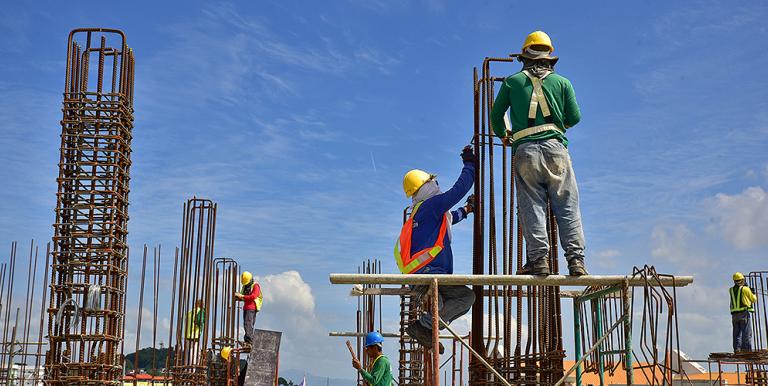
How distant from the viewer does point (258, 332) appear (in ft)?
42.3

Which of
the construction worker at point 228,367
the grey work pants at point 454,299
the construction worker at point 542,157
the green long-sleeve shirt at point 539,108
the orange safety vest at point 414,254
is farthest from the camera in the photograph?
the construction worker at point 228,367

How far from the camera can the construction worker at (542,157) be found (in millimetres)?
6641

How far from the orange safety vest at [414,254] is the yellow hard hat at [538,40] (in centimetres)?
183

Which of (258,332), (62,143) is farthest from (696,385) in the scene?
(62,143)

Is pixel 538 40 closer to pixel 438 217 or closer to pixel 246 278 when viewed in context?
pixel 438 217

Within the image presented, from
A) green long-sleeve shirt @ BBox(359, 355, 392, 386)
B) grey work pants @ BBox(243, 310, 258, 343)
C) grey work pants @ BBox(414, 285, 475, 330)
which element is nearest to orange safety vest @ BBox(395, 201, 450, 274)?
grey work pants @ BBox(414, 285, 475, 330)

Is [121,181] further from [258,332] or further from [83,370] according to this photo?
[258,332]

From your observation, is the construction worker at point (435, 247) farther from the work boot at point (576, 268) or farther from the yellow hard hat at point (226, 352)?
the yellow hard hat at point (226, 352)

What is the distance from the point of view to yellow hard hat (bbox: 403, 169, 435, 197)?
8.23 metres

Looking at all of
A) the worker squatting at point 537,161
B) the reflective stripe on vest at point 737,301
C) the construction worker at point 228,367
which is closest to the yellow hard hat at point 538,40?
the worker squatting at point 537,161

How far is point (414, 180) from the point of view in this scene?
27.0 feet

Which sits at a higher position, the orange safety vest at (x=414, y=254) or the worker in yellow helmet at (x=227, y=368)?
the orange safety vest at (x=414, y=254)

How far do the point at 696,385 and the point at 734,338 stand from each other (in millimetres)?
1926

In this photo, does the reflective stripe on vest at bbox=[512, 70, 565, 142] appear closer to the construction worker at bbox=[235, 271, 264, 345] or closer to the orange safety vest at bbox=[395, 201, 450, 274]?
the orange safety vest at bbox=[395, 201, 450, 274]
